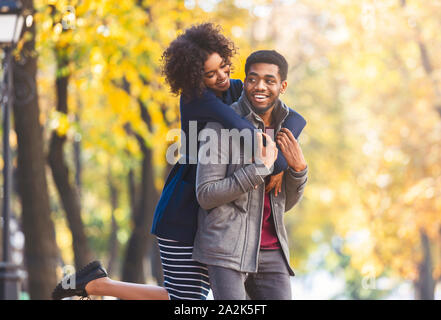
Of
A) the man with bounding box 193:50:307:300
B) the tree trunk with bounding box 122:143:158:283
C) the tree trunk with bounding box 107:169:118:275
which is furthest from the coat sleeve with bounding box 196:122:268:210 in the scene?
the tree trunk with bounding box 107:169:118:275

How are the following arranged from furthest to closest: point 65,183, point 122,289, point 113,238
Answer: point 113,238 < point 65,183 < point 122,289

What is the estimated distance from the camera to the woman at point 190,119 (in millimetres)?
4086

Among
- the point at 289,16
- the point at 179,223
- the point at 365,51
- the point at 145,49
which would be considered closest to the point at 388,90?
the point at 365,51

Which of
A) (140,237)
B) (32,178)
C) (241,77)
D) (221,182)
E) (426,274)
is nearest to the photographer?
(221,182)

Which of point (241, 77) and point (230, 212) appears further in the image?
point (241, 77)

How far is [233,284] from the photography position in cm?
391

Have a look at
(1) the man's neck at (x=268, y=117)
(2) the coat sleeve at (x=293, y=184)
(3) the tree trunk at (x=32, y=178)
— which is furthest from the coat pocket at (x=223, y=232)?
(3) the tree trunk at (x=32, y=178)

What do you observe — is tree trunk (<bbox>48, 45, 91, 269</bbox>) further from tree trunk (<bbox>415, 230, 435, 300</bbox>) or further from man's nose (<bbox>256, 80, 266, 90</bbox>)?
tree trunk (<bbox>415, 230, 435, 300</bbox>)

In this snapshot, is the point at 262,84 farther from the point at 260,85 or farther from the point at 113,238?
the point at 113,238

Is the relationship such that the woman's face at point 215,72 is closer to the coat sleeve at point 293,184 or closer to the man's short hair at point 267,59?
the man's short hair at point 267,59

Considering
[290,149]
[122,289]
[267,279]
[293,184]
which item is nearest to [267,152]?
[290,149]

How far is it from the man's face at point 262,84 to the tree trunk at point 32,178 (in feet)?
20.1

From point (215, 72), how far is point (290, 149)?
23.3 inches

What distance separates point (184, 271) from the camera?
417 cm
